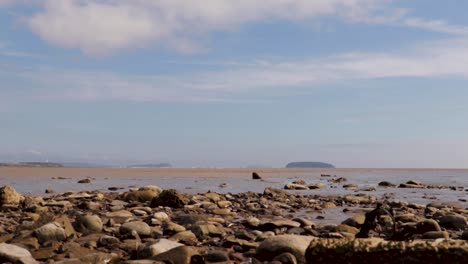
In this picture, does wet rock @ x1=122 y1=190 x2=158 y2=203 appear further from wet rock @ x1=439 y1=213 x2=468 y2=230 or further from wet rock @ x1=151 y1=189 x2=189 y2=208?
wet rock @ x1=439 y1=213 x2=468 y2=230

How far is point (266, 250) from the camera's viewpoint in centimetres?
612

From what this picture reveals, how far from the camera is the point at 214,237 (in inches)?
303

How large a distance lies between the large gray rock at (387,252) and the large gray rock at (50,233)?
13.6 feet

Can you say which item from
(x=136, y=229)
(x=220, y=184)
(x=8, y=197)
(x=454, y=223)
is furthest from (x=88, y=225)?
(x=220, y=184)

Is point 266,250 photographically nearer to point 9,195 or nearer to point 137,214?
point 137,214

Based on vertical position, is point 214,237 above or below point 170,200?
below

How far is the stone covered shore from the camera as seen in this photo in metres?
4.53

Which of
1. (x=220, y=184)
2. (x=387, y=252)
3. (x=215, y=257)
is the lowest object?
(x=220, y=184)

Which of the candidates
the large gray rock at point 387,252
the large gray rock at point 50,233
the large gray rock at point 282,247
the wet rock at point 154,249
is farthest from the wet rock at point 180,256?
the large gray rock at point 50,233

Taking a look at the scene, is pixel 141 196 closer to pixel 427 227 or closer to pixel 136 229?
pixel 136 229

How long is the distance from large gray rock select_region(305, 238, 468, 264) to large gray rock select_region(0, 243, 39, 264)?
3.44 metres

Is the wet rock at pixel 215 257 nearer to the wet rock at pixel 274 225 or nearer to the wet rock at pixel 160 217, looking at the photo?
the wet rock at pixel 274 225

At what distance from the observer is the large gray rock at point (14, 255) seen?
5686 millimetres

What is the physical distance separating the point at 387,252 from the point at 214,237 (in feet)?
12.3
